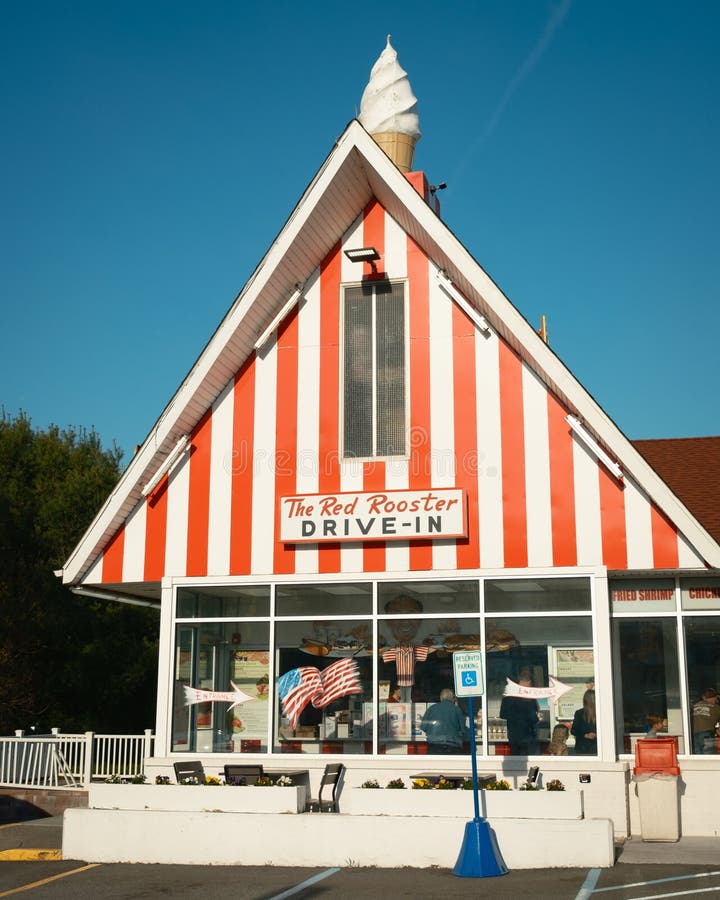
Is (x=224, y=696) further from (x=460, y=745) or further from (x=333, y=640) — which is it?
(x=460, y=745)

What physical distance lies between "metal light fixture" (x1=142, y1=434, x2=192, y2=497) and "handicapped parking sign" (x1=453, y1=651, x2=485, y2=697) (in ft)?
21.1

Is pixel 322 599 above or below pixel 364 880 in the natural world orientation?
above

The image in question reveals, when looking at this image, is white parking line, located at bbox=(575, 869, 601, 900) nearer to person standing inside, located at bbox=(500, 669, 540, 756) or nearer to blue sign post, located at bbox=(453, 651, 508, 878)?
blue sign post, located at bbox=(453, 651, 508, 878)

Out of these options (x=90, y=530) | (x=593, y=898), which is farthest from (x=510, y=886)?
(x=90, y=530)

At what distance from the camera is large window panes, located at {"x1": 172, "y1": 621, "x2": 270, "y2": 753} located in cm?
1573

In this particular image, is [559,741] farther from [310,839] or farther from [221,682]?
[221,682]

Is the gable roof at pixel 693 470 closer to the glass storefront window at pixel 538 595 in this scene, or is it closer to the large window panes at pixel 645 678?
the large window panes at pixel 645 678

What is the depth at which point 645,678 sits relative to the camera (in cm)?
1530

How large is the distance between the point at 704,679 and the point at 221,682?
7023 millimetres

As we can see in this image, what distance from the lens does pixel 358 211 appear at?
54.6ft

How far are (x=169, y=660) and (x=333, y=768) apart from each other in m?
3.18

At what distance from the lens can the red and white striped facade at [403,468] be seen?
14.9 meters

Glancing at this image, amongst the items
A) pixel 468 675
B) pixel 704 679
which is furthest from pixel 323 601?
pixel 704 679

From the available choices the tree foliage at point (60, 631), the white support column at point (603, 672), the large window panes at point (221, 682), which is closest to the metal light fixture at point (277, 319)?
the large window panes at point (221, 682)
